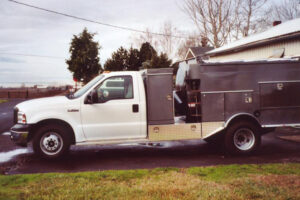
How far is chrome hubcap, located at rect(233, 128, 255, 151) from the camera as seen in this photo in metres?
7.56

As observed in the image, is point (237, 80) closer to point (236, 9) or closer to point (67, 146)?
point (67, 146)

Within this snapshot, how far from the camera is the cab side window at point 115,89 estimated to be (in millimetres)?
7133

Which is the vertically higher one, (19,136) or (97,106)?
(97,106)

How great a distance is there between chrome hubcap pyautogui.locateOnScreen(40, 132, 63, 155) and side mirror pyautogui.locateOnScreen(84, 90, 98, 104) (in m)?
1.08

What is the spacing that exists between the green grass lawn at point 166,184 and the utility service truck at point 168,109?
4.53ft

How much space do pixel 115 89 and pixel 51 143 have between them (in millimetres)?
1985

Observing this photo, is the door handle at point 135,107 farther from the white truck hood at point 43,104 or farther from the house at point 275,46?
the house at point 275,46

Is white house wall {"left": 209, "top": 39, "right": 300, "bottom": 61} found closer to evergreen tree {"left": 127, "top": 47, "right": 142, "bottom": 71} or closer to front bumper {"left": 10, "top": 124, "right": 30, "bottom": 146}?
front bumper {"left": 10, "top": 124, "right": 30, "bottom": 146}

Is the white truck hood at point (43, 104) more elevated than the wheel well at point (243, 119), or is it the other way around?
the white truck hood at point (43, 104)

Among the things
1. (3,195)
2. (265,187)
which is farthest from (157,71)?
(3,195)

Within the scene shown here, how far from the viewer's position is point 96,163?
7059 mm

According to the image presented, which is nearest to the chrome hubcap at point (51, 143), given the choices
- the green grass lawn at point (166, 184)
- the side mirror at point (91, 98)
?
the side mirror at point (91, 98)

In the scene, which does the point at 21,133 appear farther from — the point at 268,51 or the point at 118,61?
the point at 118,61

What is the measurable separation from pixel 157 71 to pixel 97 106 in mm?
1658
